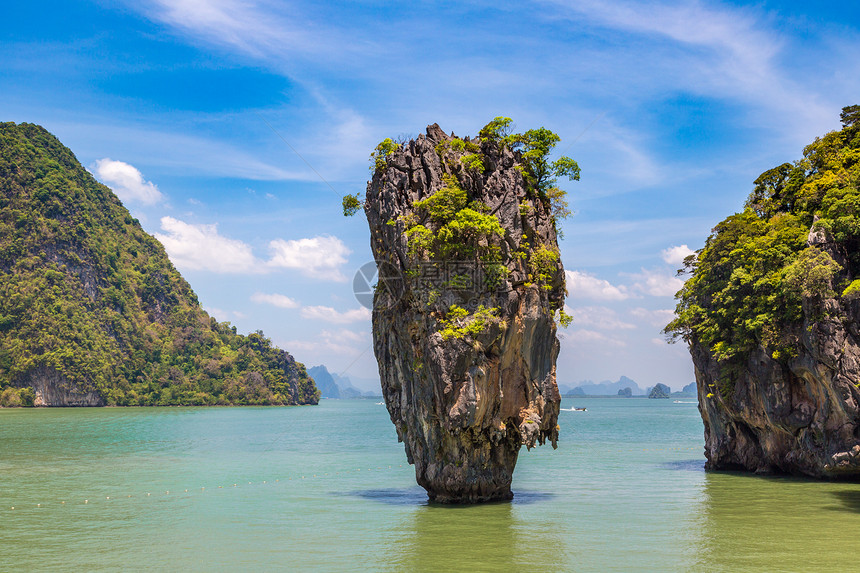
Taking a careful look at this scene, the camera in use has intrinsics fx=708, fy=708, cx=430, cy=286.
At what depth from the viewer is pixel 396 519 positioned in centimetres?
2469

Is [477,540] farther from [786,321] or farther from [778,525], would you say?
[786,321]

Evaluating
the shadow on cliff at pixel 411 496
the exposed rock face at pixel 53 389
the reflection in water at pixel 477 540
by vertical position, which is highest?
the exposed rock face at pixel 53 389

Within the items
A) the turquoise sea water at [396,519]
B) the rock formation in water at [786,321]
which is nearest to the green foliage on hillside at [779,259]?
the rock formation in water at [786,321]

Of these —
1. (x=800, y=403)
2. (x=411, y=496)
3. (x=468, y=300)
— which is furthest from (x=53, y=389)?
(x=800, y=403)

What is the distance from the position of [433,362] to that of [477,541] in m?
6.14

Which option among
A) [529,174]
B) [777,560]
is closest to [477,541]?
[777,560]

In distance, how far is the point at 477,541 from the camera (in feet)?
69.4

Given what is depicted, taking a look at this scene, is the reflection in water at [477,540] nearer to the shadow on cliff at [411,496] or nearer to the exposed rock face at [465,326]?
the shadow on cliff at [411,496]

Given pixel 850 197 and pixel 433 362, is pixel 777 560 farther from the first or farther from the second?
pixel 850 197

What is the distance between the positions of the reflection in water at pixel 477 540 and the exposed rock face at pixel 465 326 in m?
1.63

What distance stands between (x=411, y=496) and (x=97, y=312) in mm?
137157

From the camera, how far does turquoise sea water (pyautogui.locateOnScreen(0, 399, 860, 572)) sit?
19.5 metres

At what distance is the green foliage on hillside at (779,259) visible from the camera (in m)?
29.4

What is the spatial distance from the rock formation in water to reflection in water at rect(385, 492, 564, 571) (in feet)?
44.7
